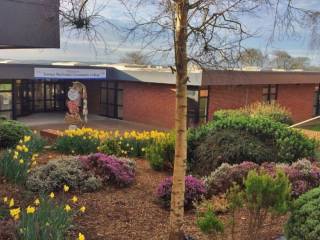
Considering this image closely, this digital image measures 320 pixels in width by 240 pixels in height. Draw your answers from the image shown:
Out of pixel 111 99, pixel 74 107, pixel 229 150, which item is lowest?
pixel 111 99

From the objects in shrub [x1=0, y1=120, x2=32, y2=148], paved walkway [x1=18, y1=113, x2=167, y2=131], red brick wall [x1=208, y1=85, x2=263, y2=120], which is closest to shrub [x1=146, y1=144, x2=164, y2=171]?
shrub [x1=0, y1=120, x2=32, y2=148]

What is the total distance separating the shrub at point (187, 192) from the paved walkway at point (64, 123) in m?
22.1

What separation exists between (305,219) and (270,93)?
103ft

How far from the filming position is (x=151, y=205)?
24.7ft

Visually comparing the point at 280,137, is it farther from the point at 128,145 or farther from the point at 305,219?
the point at 305,219

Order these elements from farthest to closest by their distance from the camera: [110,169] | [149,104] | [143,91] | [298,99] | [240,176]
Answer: [298,99] → [143,91] → [149,104] → [110,169] → [240,176]

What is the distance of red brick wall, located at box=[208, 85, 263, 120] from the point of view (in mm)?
30781

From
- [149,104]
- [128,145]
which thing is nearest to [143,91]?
[149,104]

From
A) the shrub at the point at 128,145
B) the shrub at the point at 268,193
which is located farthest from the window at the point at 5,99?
the shrub at the point at 268,193

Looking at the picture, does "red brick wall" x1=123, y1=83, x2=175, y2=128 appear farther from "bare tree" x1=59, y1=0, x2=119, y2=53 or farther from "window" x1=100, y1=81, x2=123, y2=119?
"bare tree" x1=59, y1=0, x2=119, y2=53

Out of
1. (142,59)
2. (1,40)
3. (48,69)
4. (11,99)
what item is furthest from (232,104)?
(142,59)

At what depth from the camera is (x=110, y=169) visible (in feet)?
28.0

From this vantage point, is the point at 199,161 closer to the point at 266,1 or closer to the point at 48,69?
the point at 266,1

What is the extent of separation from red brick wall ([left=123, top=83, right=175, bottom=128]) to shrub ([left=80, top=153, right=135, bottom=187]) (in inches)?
876
